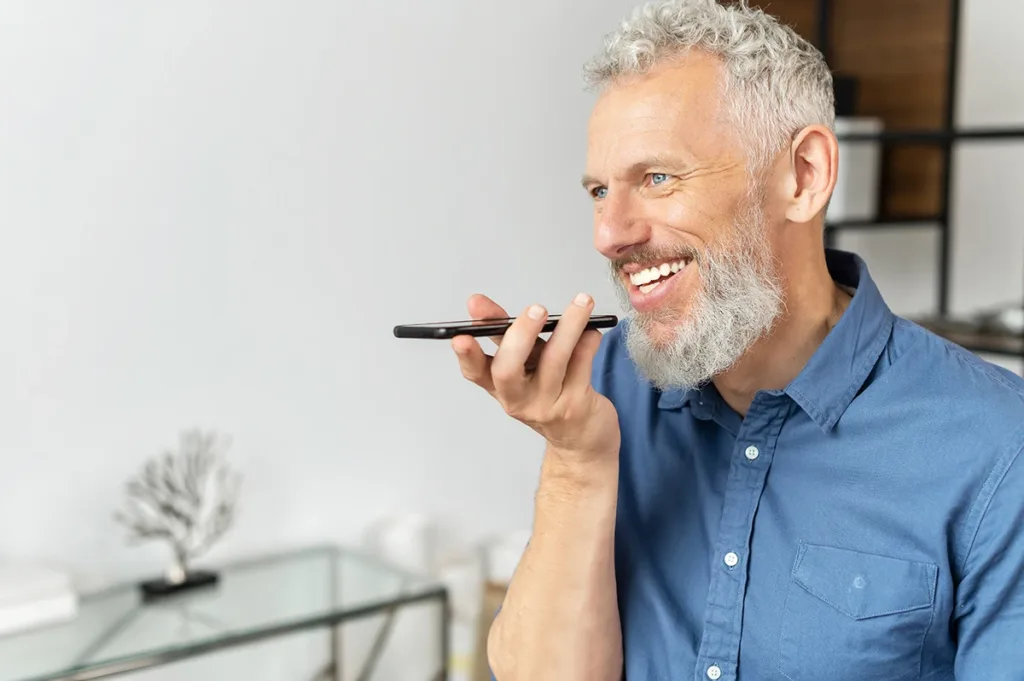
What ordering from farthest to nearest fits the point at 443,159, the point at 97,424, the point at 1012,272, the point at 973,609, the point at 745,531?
the point at 1012,272
the point at 443,159
the point at 97,424
the point at 745,531
the point at 973,609

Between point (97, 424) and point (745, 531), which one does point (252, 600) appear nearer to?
point (97, 424)

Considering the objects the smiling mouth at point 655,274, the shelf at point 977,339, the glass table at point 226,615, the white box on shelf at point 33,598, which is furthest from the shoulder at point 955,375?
the white box on shelf at point 33,598

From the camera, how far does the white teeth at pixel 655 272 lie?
1156 mm

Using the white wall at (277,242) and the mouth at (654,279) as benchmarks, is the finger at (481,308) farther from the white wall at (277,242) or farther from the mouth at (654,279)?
the white wall at (277,242)

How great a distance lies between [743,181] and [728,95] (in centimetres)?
9

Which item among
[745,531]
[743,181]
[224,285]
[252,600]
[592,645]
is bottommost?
[252,600]

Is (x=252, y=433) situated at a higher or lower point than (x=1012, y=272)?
lower

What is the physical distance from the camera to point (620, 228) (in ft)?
3.71

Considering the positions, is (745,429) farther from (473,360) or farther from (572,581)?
(473,360)

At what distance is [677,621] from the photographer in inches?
45.8

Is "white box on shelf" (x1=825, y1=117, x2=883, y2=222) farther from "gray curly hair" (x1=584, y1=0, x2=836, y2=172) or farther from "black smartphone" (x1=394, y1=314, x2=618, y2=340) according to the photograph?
"black smartphone" (x1=394, y1=314, x2=618, y2=340)

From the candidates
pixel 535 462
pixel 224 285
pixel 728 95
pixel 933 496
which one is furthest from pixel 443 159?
pixel 933 496

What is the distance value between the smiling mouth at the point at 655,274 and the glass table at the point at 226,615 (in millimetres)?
1032

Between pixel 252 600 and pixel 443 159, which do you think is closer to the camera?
pixel 252 600
